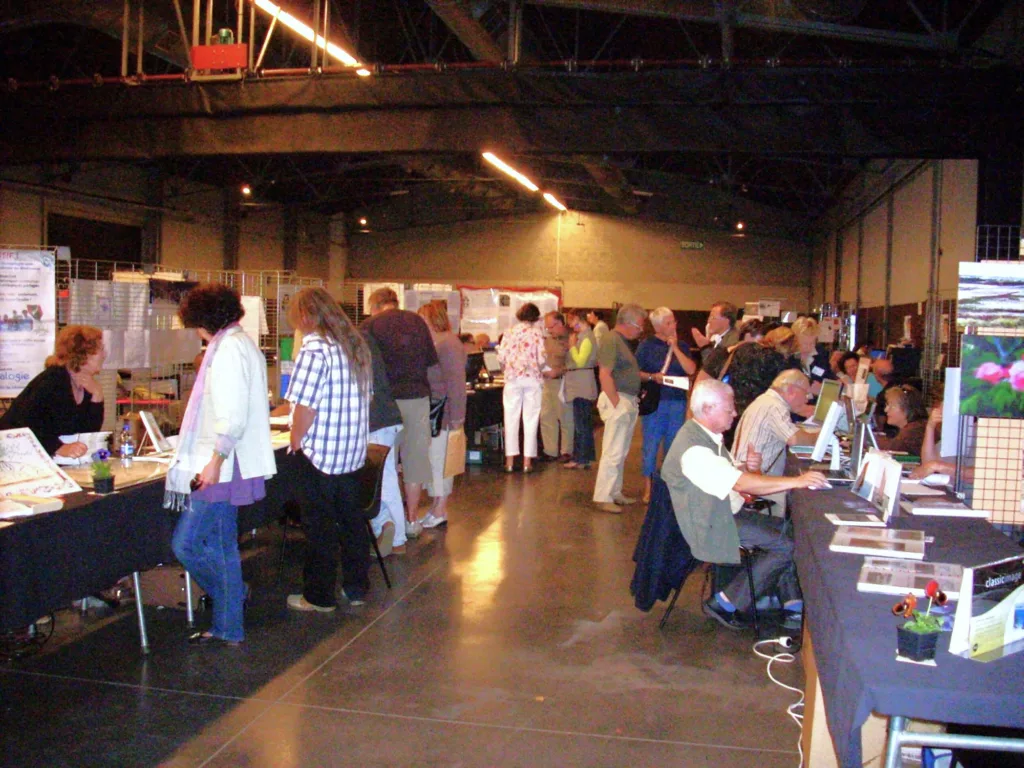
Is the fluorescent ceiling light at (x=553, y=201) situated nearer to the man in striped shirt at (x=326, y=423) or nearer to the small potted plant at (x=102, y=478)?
the man in striped shirt at (x=326, y=423)

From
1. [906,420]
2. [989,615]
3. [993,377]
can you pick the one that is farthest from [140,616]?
[906,420]

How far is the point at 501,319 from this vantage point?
11984mm

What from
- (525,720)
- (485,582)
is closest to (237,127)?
(485,582)

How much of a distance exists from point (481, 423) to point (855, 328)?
23.9 ft

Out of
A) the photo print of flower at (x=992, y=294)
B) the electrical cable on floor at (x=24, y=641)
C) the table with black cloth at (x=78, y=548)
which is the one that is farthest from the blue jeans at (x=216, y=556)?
the photo print of flower at (x=992, y=294)

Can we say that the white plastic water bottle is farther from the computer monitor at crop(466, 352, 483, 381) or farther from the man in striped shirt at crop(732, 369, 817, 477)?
the computer monitor at crop(466, 352, 483, 381)

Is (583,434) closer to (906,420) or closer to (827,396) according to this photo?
(827,396)

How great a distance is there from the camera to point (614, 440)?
20.4 ft

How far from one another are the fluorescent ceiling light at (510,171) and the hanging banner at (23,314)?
7.88 meters

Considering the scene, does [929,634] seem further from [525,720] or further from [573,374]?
[573,374]

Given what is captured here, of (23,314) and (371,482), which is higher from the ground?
(23,314)

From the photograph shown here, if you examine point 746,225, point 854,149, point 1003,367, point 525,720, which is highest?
point 746,225

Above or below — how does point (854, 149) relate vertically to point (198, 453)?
above

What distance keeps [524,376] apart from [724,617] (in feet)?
13.0
